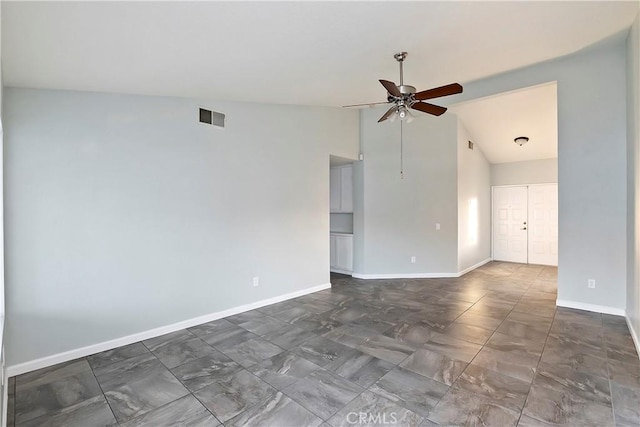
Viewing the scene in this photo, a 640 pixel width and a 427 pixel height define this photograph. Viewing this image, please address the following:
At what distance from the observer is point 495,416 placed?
1859 mm

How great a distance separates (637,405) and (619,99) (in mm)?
3377

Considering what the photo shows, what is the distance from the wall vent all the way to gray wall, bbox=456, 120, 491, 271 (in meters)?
4.34

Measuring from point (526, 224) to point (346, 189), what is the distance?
4.76 meters

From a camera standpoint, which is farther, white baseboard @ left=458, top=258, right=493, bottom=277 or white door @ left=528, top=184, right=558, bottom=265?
white door @ left=528, top=184, right=558, bottom=265

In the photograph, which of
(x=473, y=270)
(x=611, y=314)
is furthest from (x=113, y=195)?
(x=473, y=270)

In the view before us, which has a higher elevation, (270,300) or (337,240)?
(337,240)

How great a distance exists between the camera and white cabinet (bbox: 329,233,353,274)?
591 cm

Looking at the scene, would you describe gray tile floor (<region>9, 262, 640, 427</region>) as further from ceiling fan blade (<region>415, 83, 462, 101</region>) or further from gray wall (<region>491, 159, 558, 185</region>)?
gray wall (<region>491, 159, 558, 185</region>)

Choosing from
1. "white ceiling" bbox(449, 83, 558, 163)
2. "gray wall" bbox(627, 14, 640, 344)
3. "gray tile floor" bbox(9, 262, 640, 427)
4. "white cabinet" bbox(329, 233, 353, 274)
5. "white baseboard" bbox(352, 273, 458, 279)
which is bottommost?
"gray tile floor" bbox(9, 262, 640, 427)

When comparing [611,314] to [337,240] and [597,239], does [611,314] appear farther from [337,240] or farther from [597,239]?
[337,240]
